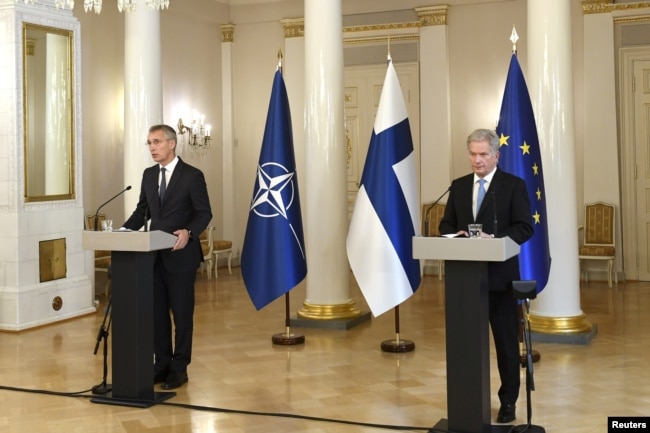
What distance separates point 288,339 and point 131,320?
2.37 metres

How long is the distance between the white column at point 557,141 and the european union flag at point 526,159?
45 centimetres

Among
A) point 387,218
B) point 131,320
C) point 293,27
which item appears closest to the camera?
point 131,320

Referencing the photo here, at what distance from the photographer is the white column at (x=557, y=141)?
24.7 ft

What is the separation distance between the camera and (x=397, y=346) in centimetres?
738

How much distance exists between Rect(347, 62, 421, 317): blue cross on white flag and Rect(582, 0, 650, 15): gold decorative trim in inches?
234

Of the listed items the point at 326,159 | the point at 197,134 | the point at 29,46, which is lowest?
the point at 326,159

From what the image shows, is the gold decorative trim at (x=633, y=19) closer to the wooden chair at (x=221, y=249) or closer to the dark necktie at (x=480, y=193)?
the wooden chair at (x=221, y=249)

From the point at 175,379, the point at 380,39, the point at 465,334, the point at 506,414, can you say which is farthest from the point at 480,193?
the point at 380,39

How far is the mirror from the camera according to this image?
8961 mm

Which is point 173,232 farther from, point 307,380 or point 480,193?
point 480,193

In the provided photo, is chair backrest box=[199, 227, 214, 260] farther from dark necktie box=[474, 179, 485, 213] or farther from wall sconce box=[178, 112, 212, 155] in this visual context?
dark necktie box=[474, 179, 485, 213]

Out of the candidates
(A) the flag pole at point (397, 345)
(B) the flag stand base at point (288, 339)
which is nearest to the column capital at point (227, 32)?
(B) the flag stand base at point (288, 339)

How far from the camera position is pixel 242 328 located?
8656mm

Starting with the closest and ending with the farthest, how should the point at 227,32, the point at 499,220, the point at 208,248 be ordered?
1. the point at 499,220
2. the point at 208,248
3. the point at 227,32
